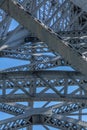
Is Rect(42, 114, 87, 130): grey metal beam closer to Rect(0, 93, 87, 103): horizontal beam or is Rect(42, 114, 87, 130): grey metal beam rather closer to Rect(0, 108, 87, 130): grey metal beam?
Rect(0, 108, 87, 130): grey metal beam

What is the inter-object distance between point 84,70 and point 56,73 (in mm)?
3792

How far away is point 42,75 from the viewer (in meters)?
15.3

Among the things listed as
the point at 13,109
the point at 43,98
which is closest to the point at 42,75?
the point at 43,98

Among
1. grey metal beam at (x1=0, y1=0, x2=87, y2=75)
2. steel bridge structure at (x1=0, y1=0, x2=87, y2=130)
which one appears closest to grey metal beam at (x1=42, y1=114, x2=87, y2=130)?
steel bridge structure at (x1=0, y1=0, x2=87, y2=130)

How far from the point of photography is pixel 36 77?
15.3 metres

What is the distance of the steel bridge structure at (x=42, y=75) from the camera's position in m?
12.0

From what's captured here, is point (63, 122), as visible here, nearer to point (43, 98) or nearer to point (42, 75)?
point (42, 75)

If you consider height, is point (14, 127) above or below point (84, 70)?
below

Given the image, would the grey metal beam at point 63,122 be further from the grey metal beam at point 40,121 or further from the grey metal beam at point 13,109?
the grey metal beam at point 13,109

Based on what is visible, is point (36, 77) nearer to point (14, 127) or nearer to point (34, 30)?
point (34, 30)

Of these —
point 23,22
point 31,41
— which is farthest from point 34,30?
point 31,41

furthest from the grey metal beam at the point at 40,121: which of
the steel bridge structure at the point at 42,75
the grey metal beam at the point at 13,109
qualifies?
the grey metal beam at the point at 13,109

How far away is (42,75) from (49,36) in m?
3.64

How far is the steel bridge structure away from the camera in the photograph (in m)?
12.0
